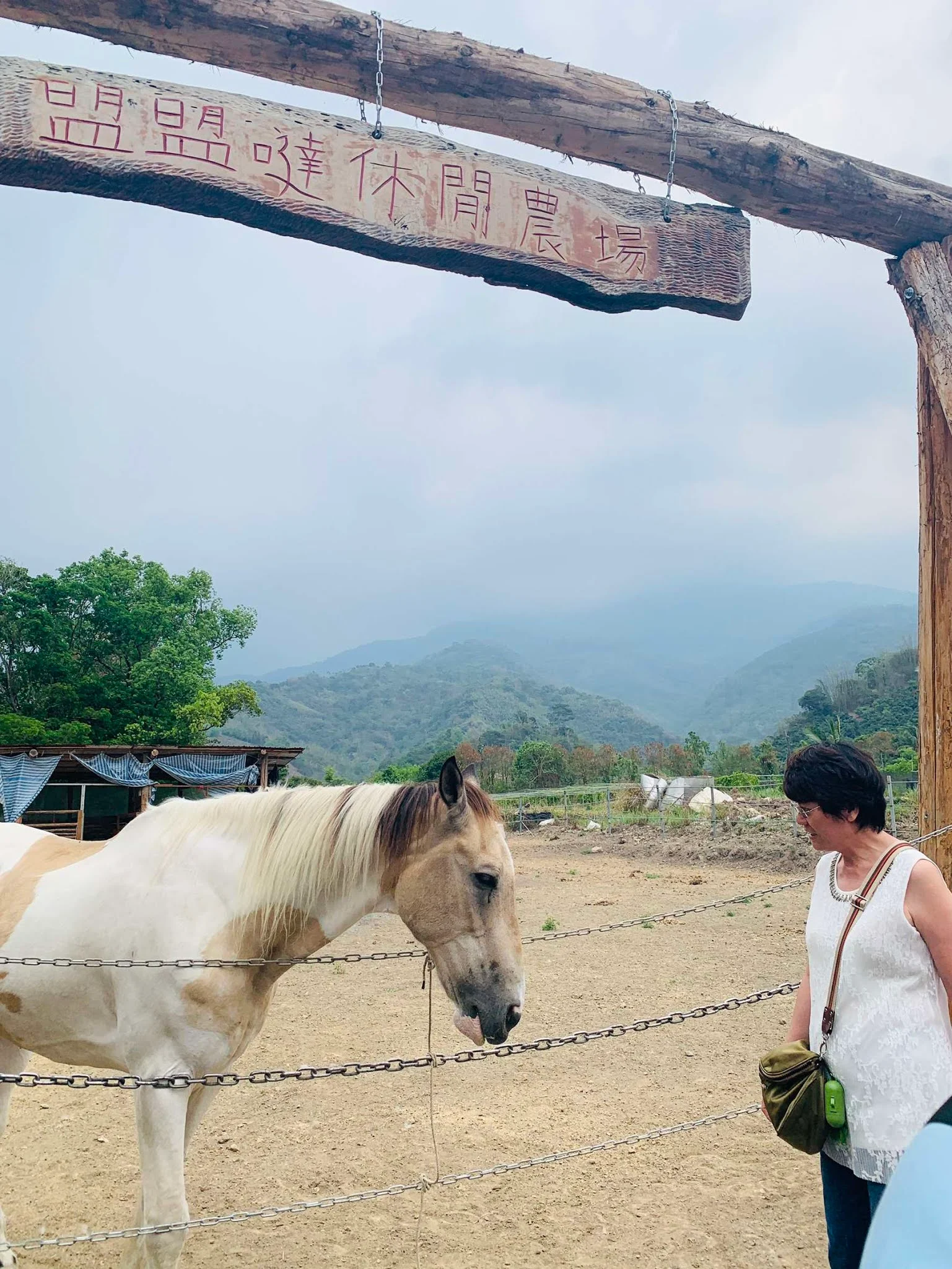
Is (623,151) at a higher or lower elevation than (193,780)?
higher

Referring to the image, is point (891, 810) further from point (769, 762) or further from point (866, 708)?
point (866, 708)

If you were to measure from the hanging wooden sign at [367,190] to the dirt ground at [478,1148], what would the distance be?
133 inches

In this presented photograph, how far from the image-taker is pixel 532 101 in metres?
2.64

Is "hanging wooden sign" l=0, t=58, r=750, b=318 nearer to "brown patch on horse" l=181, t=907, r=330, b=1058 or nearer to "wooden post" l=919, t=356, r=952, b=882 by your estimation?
"wooden post" l=919, t=356, r=952, b=882

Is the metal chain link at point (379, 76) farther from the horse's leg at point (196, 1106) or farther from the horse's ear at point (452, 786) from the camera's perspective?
the horse's leg at point (196, 1106)

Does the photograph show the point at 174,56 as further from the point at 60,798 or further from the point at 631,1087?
the point at 60,798

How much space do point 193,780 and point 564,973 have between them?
448 inches

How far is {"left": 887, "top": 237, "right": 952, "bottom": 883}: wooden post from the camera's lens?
278 centimetres

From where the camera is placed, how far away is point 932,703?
2828mm

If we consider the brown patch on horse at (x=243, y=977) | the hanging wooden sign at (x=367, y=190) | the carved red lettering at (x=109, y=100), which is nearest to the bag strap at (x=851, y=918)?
the brown patch on horse at (x=243, y=977)

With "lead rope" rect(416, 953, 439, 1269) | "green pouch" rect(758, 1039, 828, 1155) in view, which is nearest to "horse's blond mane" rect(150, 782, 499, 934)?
"lead rope" rect(416, 953, 439, 1269)

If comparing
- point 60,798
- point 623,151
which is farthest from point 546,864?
point 623,151

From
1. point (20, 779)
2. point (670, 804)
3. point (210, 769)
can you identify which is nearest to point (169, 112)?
point (20, 779)

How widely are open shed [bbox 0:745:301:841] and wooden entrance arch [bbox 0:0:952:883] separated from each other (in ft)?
40.7
